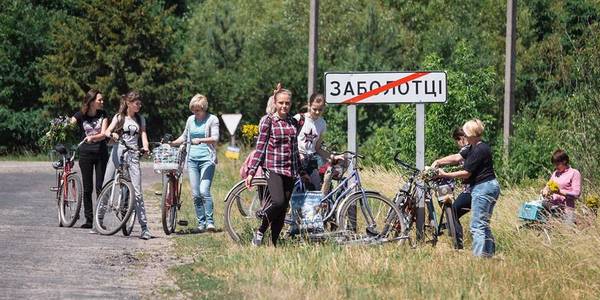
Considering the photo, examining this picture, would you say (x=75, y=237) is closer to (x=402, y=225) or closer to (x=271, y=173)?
(x=271, y=173)

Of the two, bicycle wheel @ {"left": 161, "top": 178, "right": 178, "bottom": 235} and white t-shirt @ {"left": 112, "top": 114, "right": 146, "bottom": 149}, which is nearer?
white t-shirt @ {"left": 112, "top": 114, "right": 146, "bottom": 149}

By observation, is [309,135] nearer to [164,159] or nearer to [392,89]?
[392,89]

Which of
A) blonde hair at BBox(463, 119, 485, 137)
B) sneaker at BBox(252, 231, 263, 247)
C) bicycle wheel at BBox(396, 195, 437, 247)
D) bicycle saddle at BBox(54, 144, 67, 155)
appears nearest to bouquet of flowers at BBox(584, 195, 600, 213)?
bicycle wheel at BBox(396, 195, 437, 247)

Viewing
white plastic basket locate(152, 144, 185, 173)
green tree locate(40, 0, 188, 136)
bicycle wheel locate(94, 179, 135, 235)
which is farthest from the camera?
green tree locate(40, 0, 188, 136)

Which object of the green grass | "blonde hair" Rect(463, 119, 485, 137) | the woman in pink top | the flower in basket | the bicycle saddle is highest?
"blonde hair" Rect(463, 119, 485, 137)

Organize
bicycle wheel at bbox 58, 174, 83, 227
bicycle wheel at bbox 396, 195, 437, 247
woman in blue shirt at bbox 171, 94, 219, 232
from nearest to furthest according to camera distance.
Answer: bicycle wheel at bbox 396, 195, 437, 247
woman in blue shirt at bbox 171, 94, 219, 232
bicycle wheel at bbox 58, 174, 83, 227

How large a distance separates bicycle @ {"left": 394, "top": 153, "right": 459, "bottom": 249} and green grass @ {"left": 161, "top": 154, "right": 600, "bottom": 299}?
23 centimetres

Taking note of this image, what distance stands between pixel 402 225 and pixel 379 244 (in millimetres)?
453

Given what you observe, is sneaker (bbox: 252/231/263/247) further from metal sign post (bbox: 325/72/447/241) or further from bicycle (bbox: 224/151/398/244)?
metal sign post (bbox: 325/72/447/241)

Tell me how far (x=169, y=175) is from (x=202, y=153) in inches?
21.1

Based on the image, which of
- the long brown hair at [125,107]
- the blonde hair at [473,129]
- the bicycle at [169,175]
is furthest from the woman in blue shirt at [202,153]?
the blonde hair at [473,129]

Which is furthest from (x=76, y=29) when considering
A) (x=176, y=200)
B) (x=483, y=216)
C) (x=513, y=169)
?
(x=483, y=216)

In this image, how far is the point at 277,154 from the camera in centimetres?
1409

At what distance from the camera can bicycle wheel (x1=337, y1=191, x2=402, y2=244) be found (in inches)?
569
